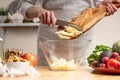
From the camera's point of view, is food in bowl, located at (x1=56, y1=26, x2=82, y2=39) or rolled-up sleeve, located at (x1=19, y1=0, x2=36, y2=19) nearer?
food in bowl, located at (x1=56, y1=26, x2=82, y2=39)

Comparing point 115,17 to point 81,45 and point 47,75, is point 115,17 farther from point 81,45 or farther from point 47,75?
point 47,75

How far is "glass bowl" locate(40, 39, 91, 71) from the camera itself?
123 cm

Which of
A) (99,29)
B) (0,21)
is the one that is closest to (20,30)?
(0,21)

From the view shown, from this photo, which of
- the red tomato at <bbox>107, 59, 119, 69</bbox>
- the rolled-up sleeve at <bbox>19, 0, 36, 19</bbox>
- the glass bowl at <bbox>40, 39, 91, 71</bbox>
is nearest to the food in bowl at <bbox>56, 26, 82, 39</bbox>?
the glass bowl at <bbox>40, 39, 91, 71</bbox>

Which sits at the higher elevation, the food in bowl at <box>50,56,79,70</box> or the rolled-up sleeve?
the rolled-up sleeve

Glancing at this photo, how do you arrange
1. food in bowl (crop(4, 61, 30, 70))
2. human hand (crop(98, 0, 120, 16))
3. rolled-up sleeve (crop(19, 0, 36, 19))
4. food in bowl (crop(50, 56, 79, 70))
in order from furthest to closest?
rolled-up sleeve (crop(19, 0, 36, 19))
human hand (crop(98, 0, 120, 16))
food in bowl (crop(50, 56, 79, 70))
food in bowl (crop(4, 61, 30, 70))

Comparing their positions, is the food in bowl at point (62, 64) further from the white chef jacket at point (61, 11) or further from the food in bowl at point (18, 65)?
the white chef jacket at point (61, 11)

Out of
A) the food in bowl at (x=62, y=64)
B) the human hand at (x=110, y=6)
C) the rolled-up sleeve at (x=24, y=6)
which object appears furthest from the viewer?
the rolled-up sleeve at (x=24, y=6)

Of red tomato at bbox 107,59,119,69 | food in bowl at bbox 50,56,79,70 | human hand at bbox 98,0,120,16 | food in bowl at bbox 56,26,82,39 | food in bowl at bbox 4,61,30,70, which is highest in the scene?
human hand at bbox 98,0,120,16

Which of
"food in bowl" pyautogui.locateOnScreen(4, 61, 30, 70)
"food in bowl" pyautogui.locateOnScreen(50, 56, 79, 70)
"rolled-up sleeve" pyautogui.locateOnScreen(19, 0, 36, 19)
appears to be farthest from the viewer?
"rolled-up sleeve" pyautogui.locateOnScreen(19, 0, 36, 19)

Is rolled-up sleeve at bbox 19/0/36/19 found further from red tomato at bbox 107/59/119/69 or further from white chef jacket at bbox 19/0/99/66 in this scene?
red tomato at bbox 107/59/119/69

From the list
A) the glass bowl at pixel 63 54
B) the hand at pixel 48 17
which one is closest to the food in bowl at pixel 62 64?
the glass bowl at pixel 63 54

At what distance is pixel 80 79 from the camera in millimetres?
998

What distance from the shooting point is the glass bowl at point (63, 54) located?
123 centimetres
